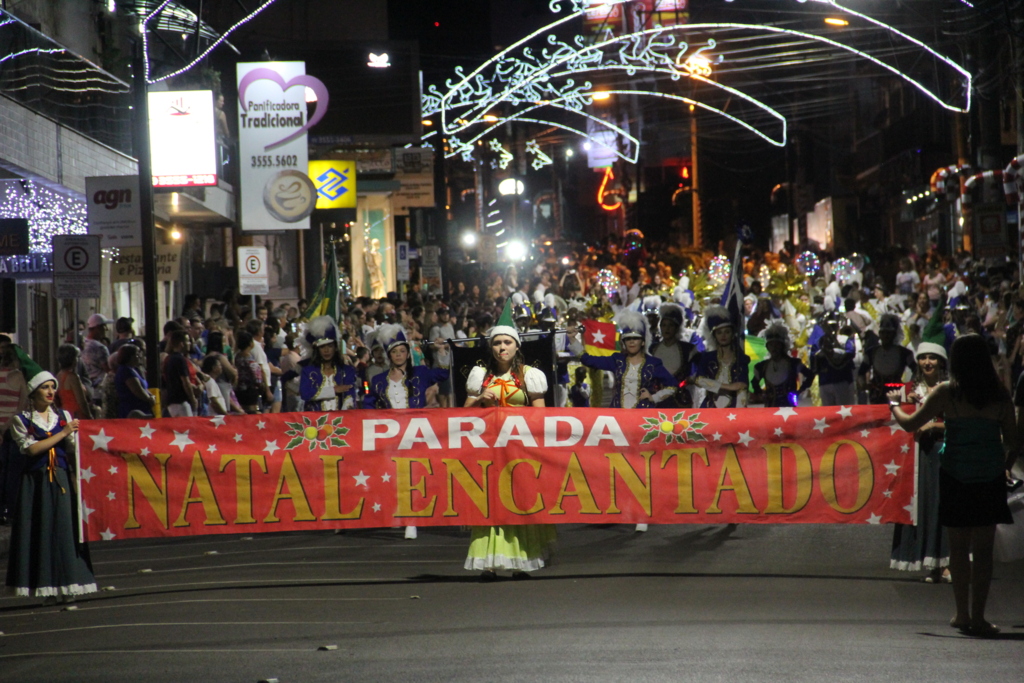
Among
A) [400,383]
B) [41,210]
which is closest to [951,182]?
[41,210]

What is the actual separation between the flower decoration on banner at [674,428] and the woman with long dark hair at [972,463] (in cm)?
225

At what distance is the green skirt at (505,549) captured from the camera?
9180 mm

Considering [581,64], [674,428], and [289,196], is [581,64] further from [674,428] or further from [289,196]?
[674,428]

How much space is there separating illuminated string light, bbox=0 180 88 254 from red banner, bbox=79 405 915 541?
818 cm

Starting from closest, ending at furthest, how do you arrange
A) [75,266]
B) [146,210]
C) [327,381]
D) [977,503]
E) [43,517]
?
[977,503] → [43,517] → [327,381] → [75,266] → [146,210]

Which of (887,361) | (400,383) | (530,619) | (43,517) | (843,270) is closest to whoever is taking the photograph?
(530,619)

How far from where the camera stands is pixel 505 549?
9250 millimetres

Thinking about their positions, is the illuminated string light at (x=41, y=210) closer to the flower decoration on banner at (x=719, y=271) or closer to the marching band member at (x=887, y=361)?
the marching band member at (x=887, y=361)

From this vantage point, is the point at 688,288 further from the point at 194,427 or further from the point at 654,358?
the point at 194,427

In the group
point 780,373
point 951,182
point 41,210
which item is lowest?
point 780,373

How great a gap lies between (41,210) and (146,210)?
4174 mm

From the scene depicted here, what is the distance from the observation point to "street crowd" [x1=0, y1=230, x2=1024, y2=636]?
Result: 24.3 feet

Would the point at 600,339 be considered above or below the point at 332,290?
below

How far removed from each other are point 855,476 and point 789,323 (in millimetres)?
14672
